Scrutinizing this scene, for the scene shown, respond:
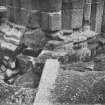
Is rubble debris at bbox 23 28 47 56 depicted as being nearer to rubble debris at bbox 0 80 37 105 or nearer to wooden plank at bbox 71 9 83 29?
wooden plank at bbox 71 9 83 29

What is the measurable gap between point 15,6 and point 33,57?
54.3 inches

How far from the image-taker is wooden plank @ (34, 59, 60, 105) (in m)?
2.21

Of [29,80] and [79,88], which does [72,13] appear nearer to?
[29,80]

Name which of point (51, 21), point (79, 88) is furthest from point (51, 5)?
point (79, 88)

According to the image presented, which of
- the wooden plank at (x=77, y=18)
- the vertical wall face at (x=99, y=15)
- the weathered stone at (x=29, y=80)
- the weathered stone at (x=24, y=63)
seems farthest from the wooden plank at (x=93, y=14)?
the weathered stone at (x=29, y=80)

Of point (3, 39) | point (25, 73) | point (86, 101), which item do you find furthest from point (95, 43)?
point (86, 101)

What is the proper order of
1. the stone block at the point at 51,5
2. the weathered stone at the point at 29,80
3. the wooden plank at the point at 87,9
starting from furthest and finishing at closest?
the wooden plank at the point at 87,9
the stone block at the point at 51,5
the weathered stone at the point at 29,80

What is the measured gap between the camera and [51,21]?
172 inches

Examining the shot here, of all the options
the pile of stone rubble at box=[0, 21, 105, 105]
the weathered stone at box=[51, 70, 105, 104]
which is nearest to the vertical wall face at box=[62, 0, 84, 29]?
the pile of stone rubble at box=[0, 21, 105, 105]

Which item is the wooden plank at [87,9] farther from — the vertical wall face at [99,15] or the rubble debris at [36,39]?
the rubble debris at [36,39]

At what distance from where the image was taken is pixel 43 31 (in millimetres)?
4562

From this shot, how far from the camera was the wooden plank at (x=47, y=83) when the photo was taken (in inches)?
86.8

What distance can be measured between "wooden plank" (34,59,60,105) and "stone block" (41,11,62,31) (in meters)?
1.29

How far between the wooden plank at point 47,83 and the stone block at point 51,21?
1286mm
